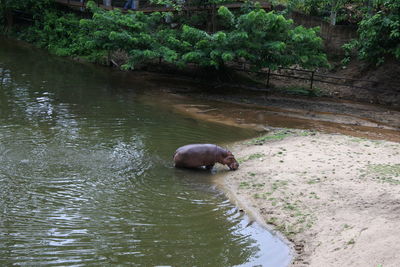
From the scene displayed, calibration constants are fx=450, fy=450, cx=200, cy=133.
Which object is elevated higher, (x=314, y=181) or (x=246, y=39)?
(x=246, y=39)

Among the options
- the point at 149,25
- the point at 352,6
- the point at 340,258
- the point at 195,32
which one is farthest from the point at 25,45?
the point at 340,258

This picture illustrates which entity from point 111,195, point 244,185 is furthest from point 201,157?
point 111,195

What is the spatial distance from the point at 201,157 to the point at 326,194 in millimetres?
3040

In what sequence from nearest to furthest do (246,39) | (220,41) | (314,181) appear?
(314,181), (220,41), (246,39)

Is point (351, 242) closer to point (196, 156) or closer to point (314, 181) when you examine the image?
point (314, 181)

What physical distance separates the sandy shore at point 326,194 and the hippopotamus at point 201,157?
397 mm

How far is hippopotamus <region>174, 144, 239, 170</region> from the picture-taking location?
10422 mm

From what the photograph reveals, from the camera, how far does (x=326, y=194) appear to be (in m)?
8.73

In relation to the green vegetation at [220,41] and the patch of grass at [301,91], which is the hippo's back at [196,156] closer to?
the green vegetation at [220,41]

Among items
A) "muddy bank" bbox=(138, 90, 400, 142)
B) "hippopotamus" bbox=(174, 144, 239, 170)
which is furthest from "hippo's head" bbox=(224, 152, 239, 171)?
"muddy bank" bbox=(138, 90, 400, 142)

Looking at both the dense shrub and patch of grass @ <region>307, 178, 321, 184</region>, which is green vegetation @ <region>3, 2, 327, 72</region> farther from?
patch of grass @ <region>307, 178, 321, 184</region>

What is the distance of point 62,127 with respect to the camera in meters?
13.3

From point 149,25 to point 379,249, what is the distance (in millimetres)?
17447

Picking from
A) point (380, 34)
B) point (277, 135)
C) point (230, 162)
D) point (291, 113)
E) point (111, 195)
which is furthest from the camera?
point (380, 34)
